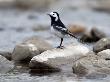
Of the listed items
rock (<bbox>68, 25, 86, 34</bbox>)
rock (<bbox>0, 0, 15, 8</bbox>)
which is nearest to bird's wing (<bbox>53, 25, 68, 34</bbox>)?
rock (<bbox>68, 25, 86, 34</bbox>)

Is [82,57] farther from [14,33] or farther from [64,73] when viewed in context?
[14,33]

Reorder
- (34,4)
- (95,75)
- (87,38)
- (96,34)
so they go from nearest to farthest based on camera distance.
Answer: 1. (95,75)
2. (96,34)
3. (87,38)
4. (34,4)

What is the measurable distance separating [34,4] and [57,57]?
48.2ft

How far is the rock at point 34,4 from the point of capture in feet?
80.3

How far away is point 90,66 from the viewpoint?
Result: 9.78m

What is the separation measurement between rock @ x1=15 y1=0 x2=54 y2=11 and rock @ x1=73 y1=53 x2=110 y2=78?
14.5 meters

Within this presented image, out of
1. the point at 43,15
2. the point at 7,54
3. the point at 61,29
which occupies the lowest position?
the point at 7,54

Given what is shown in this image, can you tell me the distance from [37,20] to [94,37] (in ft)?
22.4

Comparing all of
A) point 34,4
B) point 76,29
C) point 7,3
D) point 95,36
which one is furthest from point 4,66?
point 34,4

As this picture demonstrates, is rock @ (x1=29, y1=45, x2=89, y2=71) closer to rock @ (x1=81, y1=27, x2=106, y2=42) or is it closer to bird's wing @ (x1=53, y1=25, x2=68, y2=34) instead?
bird's wing @ (x1=53, y1=25, x2=68, y2=34)

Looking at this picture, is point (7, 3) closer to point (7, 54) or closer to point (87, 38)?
point (87, 38)

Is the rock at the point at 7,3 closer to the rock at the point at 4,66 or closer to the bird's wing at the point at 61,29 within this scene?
the bird's wing at the point at 61,29

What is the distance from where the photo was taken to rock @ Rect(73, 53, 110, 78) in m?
9.60

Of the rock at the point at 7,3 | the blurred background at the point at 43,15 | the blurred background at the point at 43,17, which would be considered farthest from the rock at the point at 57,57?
the rock at the point at 7,3
